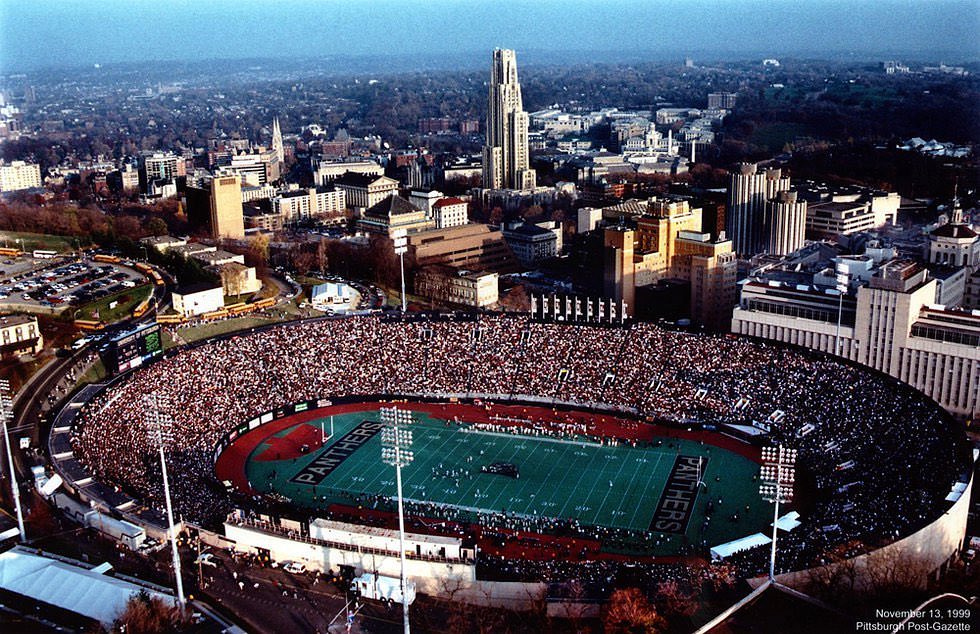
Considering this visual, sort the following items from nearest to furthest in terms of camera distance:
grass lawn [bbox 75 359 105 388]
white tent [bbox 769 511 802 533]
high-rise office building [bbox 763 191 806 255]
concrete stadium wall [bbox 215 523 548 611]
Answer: concrete stadium wall [bbox 215 523 548 611], white tent [bbox 769 511 802 533], grass lawn [bbox 75 359 105 388], high-rise office building [bbox 763 191 806 255]

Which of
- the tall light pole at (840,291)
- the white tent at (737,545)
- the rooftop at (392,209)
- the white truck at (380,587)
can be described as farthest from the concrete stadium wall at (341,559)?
the rooftop at (392,209)

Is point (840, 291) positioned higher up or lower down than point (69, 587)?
higher up

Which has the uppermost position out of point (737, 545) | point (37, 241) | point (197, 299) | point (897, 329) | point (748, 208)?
point (37, 241)

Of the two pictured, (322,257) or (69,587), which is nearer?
(69,587)

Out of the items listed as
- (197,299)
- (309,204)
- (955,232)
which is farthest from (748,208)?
(197,299)

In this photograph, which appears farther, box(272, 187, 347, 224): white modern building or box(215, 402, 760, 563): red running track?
box(272, 187, 347, 224): white modern building

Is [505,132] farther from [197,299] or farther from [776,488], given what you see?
[776,488]

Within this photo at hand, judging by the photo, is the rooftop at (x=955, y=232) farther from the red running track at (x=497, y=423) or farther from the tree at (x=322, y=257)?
the tree at (x=322, y=257)

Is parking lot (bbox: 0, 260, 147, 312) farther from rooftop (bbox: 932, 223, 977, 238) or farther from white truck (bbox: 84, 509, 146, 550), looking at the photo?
rooftop (bbox: 932, 223, 977, 238)

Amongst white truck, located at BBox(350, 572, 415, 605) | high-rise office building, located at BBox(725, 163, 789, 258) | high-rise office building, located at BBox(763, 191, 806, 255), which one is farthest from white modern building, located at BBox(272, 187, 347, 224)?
white truck, located at BBox(350, 572, 415, 605)
